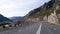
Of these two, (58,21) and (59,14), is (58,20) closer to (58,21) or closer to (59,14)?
(58,21)

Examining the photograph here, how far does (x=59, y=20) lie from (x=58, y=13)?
1444 cm

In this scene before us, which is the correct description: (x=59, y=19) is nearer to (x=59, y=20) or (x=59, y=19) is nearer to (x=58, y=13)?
(x=59, y=20)

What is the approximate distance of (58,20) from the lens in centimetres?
7438

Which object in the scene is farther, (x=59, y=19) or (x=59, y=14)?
(x=59, y=14)

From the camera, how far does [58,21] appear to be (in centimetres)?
7412

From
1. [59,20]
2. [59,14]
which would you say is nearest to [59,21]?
[59,20]

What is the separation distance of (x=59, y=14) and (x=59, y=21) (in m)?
10.8

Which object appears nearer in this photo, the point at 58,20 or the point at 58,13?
the point at 58,20

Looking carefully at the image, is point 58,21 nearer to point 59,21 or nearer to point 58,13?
point 59,21

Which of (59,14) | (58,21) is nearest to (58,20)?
(58,21)

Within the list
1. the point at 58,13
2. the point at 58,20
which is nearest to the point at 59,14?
the point at 58,13

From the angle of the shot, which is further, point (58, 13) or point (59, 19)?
point (58, 13)

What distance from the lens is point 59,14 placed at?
8431 centimetres

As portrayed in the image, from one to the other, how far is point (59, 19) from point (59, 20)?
1.43 ft
